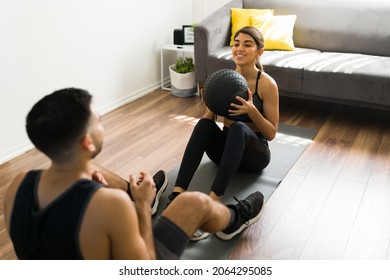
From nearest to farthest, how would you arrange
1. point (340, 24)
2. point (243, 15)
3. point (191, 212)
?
point (191, 212) < point (340, 24) < point (243, 15)

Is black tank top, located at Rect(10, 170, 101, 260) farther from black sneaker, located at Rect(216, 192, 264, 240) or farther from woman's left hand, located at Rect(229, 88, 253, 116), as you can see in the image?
woman's left hand, located at Rect(229, 88, 253, 116)

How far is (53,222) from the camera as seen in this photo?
3.73ft

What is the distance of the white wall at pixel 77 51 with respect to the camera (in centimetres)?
287

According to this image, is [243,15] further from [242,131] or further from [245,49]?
[242,131]

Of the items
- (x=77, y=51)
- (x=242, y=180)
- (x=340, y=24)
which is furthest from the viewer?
(x=340, y=24)

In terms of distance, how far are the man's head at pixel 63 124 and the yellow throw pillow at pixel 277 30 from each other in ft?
9.76

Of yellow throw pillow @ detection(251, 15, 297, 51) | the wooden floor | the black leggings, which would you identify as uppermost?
yellow throw pillow @ detection(251, 15, 297, 51)

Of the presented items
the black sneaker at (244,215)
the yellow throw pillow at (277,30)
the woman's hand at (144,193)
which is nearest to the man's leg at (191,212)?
the woman's hand at (144,193)

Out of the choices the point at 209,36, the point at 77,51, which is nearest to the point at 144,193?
the point at 77,51

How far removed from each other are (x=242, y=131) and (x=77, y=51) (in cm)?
174

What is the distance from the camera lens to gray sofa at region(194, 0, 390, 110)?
11.0 ft

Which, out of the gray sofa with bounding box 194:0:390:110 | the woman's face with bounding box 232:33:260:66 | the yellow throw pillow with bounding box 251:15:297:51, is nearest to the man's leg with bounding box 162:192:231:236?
the woman's face with bounding box 232:33:260:66
